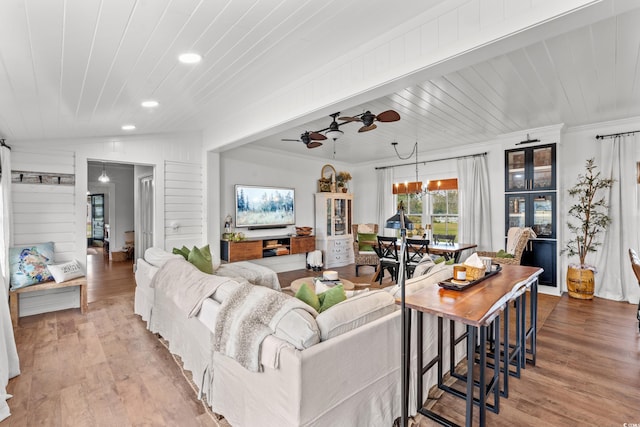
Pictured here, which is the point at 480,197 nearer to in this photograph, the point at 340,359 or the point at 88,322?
the point at 340,359

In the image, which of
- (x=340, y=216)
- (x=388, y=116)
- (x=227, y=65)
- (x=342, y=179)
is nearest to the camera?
(x=227, y=65)

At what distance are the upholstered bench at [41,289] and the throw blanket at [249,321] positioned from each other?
3284 millimetres

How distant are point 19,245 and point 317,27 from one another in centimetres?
454

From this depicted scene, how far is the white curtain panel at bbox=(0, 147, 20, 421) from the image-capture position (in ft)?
7.16

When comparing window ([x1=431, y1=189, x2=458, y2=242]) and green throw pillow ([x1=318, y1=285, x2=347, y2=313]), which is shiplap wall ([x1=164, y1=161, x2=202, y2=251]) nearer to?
green throw pillow ([x1=318, y1=285, x2=347, y2=313])

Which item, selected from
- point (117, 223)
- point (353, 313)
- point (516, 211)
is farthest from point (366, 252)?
point (117, 223)

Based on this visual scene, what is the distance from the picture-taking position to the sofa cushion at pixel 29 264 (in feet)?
12.0

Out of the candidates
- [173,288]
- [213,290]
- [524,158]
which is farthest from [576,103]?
[173,288]

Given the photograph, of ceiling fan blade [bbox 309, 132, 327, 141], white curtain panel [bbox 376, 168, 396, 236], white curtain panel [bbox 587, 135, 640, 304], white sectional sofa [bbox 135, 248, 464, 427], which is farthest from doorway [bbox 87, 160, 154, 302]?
white curtain panel [bbox 587, 135, 640, 304]

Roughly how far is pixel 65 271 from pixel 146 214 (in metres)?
2.10

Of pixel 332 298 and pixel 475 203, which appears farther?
pixel 475 203

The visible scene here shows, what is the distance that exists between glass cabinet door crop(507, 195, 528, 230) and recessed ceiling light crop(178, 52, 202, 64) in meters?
5.30

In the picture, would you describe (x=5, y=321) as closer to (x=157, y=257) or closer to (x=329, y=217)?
(x=157, y=257)

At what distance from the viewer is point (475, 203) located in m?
5.86
